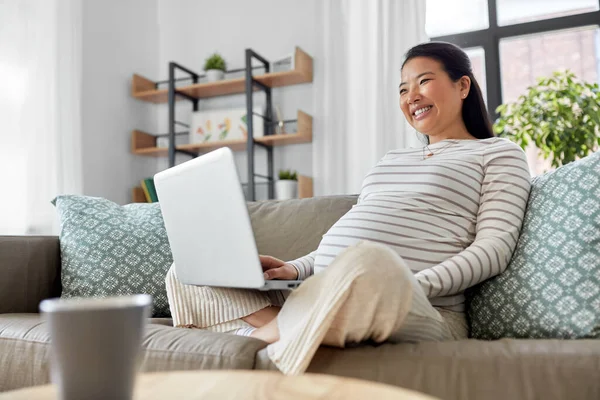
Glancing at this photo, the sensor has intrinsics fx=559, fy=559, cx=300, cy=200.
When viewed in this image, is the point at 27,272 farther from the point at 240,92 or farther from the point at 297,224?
the point at 240,92

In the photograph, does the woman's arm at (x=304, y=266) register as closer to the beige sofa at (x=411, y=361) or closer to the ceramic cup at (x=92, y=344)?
the beige sofa at (x=411, y=361)

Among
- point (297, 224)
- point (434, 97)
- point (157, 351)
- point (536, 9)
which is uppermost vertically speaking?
point (536, 9)

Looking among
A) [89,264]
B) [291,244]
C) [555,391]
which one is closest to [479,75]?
[291,244]

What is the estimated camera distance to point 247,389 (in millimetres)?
430

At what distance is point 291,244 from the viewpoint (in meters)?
1.60

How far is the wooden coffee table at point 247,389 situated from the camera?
0.41m

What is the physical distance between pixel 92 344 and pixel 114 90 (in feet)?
10.0

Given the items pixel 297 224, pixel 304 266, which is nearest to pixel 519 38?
pixel 297 224

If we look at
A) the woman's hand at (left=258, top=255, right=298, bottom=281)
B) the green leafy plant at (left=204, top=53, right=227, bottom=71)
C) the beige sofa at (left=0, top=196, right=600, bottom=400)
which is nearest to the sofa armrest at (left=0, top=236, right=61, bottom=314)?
the beige sofa at (left=0, top=196, right=600, bottom=400)

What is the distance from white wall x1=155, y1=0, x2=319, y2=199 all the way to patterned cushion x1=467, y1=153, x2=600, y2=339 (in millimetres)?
2052

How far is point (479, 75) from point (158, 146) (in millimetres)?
1871

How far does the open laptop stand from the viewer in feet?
2.98

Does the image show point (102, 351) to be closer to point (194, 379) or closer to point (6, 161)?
point (194, 379)

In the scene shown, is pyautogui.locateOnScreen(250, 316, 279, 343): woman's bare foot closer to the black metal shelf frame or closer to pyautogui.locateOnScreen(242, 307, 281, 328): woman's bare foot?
pyautogui.locateOnScreen(242, 307, 281, 328): woman's bare foot
